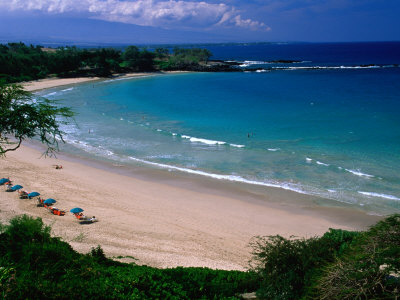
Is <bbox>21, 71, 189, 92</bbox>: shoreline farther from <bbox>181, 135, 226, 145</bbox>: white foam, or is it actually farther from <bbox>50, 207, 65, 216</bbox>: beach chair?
<bbox>50, 207, 65, 216</bbox>: beach chair

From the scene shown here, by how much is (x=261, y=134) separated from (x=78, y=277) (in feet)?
87.9

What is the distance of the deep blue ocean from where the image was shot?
21453mm

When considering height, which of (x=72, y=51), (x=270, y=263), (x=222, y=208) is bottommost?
(x=222, y=208)

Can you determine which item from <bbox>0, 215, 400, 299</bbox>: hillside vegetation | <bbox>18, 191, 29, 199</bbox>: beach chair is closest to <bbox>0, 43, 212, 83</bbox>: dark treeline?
<bbox>18, 191, 29, 199</bbox>: beach chair

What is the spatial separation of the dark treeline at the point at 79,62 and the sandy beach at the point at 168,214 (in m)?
44.3

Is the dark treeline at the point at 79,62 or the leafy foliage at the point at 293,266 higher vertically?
the dark treeline at the point at 79,62

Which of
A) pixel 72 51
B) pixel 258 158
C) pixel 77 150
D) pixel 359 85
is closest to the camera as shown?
pixel 258 158

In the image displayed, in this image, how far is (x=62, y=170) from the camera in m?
22.9

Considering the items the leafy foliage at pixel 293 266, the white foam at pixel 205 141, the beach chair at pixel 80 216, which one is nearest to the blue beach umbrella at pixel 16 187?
the beach chair at pixel 80 216

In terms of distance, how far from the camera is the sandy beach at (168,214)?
12906mm

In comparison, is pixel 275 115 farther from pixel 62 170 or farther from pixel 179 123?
pixel 62 170

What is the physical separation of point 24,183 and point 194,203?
417 inches

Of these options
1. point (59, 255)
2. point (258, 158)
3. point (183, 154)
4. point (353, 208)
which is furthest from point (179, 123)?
point (59, 255)

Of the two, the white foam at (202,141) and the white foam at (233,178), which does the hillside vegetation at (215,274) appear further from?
the white foam at (202,141)
